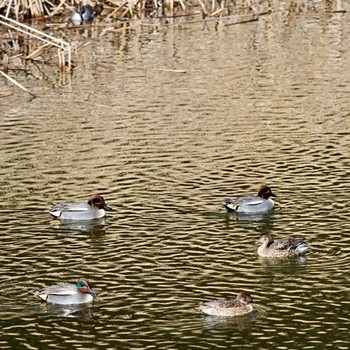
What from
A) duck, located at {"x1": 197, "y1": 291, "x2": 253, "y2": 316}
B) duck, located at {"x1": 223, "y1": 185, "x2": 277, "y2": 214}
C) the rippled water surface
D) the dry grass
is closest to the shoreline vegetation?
the dry grass

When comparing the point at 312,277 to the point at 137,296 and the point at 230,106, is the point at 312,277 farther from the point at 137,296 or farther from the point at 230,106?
the point at 230,106

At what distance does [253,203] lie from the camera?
16.0 m

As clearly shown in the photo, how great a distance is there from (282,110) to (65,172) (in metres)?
5.41

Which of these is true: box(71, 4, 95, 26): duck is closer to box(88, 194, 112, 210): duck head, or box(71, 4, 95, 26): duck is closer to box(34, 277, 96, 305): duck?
box(88, 194, 112, 210): duck head

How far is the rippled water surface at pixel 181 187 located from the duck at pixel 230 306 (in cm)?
11

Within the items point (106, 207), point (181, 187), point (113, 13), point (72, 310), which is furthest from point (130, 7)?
point (72, 310)

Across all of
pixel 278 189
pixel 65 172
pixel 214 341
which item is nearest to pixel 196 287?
pixel 214 341

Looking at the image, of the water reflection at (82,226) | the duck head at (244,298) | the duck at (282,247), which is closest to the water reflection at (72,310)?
the duck head at (244,298)

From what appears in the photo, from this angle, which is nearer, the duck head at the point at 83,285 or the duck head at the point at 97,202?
the duck head at the point at 83,285

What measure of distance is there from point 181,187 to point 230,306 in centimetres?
528

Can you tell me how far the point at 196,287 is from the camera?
13258 mm

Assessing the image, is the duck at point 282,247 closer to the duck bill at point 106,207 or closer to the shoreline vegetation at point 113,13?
the duck bill at point 106,207

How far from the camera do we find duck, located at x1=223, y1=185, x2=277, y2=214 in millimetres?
16031

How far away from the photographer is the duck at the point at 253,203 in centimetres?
1603
